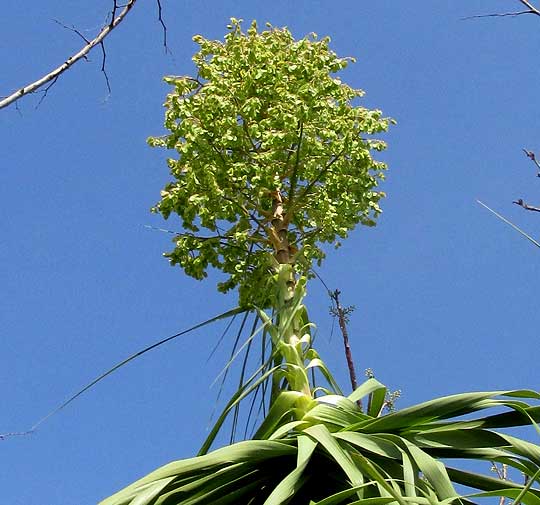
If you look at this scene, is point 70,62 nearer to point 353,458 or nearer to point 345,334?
point 353,458

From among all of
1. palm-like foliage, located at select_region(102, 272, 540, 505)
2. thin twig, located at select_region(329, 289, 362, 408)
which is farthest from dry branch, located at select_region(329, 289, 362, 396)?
palm-like foliage, located at select_region(102, 272, 540, 505)

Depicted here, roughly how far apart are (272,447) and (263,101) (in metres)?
1.73

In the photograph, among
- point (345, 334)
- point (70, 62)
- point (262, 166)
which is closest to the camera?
point (70, 62)

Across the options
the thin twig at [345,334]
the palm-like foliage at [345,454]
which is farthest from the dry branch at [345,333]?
the palm-like foliage at [345,454]

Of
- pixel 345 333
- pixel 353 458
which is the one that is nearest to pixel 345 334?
pixel 345 333

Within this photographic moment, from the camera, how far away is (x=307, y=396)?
2.55 meters

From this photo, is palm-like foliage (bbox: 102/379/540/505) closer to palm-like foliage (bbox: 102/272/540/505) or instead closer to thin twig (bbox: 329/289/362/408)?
palm-like foliage (bbox: 102/272/540/505)

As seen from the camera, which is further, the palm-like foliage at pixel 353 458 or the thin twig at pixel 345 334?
the thin twig at pixel 345 334

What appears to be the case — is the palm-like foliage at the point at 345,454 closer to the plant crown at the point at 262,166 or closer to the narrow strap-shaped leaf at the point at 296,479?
the narrow strap-shaped leaf at the point at 296,479

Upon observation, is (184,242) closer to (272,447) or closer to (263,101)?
(263,101)

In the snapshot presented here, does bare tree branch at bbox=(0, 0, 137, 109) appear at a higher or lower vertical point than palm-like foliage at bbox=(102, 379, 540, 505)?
higher

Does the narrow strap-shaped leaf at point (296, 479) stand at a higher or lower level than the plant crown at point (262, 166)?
lower

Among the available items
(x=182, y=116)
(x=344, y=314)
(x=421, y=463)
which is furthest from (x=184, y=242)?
(x=344, y=314)

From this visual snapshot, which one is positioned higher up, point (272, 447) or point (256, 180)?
point (256, 180)
